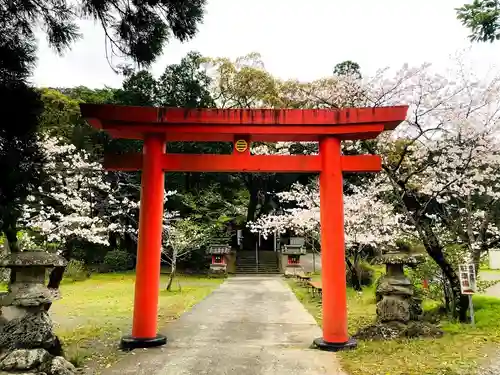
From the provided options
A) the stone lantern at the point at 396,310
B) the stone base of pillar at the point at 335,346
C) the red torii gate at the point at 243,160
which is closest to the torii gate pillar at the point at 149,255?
the red torii gate at the point at 243,160

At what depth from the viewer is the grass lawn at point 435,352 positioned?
5.18 metres

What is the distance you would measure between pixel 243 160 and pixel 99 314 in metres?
6.28

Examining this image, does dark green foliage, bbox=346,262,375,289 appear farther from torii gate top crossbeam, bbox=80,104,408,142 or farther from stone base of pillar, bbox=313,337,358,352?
torii gate top crossbeam, bbox=80,104,408,142

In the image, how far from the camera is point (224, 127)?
22.5 feet

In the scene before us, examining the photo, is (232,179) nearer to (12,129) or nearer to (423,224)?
(423,224)

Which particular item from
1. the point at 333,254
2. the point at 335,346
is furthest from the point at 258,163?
the point at 335,346

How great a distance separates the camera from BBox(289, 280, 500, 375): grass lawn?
518 cm

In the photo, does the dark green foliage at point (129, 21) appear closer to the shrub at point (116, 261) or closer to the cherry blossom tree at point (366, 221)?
the cherry blossom tree at point (366, 221)

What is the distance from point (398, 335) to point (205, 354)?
3.32 m

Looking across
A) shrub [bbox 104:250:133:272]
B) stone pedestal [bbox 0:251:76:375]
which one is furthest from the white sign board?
shrub [bbox 104:250:133:272]

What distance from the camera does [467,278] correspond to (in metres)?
7.50

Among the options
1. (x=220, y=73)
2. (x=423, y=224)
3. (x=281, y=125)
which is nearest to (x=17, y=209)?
(x=281, y=125)

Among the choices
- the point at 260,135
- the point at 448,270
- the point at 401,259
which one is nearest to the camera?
the point at 260,135

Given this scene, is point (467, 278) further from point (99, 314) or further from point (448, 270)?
point (99, 314)
